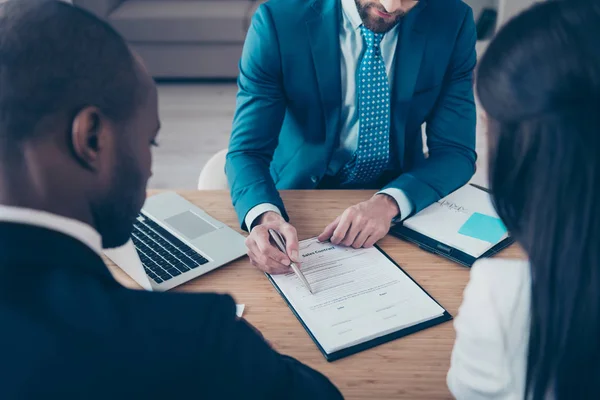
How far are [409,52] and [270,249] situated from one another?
0.69 meters

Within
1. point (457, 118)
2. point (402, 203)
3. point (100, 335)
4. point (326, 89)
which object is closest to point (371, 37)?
point (326, 89)

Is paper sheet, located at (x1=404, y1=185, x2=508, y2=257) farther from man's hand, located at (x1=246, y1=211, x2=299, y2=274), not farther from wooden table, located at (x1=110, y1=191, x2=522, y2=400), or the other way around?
man's hand, located at (x1=246, y1=211, x2=299, y2=274)

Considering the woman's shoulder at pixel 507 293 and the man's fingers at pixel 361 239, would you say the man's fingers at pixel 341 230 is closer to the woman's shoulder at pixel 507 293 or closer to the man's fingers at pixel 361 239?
the man's fingers at pixel 361 239

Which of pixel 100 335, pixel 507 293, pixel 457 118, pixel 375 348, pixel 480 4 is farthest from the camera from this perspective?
pixel 480 4

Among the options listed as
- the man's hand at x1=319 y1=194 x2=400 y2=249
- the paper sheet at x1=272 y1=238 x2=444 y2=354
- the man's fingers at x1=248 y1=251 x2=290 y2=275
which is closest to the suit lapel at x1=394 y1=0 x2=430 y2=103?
the man's hand at x1=319 y1=194 x2=400 y2=249

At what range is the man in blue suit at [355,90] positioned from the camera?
1.33 metres

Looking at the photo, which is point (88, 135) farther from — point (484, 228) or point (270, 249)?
point (484, 228)

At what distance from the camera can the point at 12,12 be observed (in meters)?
0.61

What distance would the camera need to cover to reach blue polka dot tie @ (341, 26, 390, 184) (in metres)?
1.36

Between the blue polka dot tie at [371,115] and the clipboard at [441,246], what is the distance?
37 cm

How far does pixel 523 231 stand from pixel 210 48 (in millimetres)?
3571

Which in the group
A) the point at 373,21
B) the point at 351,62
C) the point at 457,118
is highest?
the point at 373,21

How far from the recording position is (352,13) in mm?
1362

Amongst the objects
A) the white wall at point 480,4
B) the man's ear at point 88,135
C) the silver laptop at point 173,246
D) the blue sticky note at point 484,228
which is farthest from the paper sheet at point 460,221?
the white wall at point 480,4
